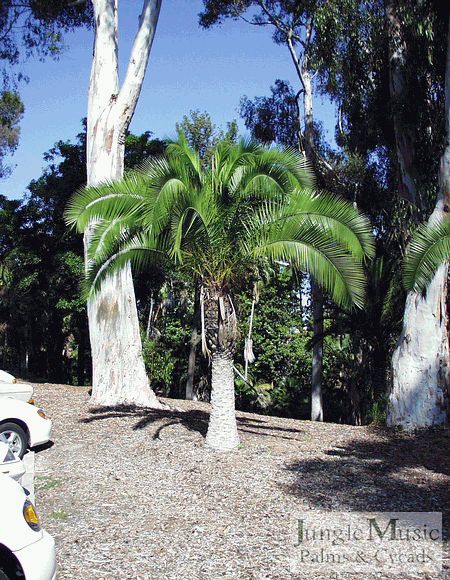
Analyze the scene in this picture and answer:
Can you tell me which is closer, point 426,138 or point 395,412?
point 395,412

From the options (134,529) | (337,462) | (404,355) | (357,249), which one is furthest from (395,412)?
(134,529)

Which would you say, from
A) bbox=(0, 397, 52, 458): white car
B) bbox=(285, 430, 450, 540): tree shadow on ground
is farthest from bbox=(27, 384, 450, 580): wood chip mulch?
→ bbox=(0, 397, 52, 458): white car

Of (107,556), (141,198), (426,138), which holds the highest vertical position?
(426,138)

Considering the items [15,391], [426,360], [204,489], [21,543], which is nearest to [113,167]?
[15,391]

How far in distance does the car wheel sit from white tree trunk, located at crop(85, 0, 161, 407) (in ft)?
14.7

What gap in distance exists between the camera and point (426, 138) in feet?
45.0

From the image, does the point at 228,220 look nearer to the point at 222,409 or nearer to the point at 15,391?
the point at 222,409

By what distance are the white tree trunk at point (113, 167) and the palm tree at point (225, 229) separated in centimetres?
350

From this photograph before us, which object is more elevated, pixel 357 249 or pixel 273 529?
pixel 357 249

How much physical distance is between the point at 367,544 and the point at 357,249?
411 cm

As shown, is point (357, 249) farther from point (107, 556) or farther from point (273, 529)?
point (107, 556)

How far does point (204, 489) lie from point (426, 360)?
5.74 metres

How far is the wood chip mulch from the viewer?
179 inches

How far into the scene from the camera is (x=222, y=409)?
26.3 ft
